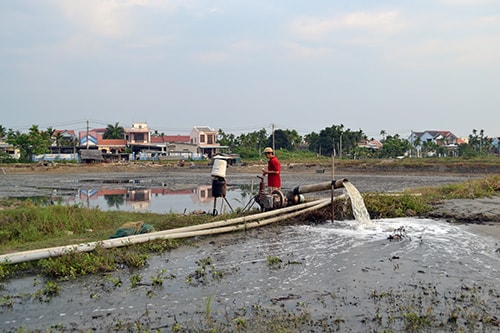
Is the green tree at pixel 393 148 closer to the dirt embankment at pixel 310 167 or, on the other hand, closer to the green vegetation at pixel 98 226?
the dirt embankment at pixel 310 167

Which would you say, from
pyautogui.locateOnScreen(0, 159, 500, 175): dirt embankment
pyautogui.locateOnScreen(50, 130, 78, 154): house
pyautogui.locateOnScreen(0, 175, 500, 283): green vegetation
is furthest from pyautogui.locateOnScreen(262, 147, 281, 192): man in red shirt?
pyautogui.locateOnScreen(50, 130, 78, 154): house

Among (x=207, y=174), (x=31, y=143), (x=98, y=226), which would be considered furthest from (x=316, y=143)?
(x=98, y=226)

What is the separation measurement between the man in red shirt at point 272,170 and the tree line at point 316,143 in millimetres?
46115

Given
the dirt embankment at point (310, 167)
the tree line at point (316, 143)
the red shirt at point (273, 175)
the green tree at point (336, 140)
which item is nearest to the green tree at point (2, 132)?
the tree line at point (316, 143)

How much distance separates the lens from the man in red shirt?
453 inches

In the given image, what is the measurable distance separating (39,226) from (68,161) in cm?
5053

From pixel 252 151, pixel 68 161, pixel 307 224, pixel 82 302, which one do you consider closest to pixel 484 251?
pixel 307 224

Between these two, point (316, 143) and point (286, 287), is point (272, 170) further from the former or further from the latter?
point (316, 143)

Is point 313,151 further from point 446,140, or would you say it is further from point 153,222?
point 153,222

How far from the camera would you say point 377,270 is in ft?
24.0

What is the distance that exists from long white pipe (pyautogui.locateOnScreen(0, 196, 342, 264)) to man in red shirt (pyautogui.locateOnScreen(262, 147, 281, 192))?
2.36ft

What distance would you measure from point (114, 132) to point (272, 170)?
68754 mm

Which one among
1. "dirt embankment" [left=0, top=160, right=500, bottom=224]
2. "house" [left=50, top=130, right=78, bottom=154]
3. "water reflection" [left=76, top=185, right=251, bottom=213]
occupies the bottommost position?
"water reflection" [left=76, top=185, right=251, bottom=213]

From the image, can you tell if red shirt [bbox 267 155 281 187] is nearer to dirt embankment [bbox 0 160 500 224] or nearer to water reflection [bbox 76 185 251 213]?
water reflection [bbox 76 185 251 213]
